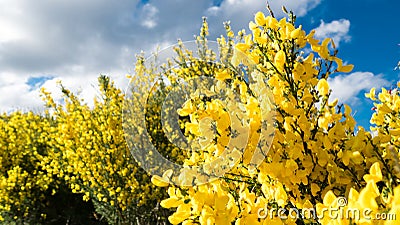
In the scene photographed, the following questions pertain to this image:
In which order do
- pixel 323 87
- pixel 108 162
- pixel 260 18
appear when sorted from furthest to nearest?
pixel 108 162, pixel 260 18, pixel 323 87

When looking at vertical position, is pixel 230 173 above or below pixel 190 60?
below

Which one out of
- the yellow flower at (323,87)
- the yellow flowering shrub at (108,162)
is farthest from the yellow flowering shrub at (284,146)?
the yellow flowering shrub at (108,162)

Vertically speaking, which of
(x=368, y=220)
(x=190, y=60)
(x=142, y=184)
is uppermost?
(x=190, y=60)

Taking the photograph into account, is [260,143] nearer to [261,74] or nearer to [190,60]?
[261,74]

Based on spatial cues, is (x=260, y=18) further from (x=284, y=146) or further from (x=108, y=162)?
(x=108, y=162)

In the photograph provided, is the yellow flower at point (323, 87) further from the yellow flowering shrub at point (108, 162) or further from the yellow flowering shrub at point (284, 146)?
the yellow flowering shrub at point (108, 162)

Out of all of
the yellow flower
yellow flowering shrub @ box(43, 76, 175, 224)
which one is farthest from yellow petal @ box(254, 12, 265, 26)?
yellow flowering shrub @ box(43, 76, 175, 224)

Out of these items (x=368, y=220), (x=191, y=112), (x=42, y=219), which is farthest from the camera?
(x=42, y=219)

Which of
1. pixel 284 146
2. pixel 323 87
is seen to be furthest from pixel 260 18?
pixel 284 146

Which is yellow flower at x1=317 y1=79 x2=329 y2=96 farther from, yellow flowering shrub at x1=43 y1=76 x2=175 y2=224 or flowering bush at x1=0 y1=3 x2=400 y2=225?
yellow flowering shrub at x1=43 y1=76 x2=175 y2=224

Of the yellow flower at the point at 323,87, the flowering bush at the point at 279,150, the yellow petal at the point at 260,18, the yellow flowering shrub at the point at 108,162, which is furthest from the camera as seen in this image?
the yellow flowering shrub at the point at 108,162

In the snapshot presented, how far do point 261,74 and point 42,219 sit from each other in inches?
243

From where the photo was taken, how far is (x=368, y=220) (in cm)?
75

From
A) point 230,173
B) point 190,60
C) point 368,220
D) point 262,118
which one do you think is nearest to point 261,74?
point 262,118
